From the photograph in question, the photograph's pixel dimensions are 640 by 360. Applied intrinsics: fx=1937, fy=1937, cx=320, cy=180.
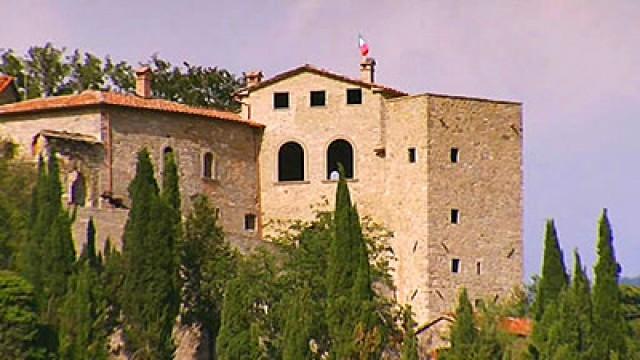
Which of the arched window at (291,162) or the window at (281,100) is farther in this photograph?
the arched window at (291,162)

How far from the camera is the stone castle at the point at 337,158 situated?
164 feet

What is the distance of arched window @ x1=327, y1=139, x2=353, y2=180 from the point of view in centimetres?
5334

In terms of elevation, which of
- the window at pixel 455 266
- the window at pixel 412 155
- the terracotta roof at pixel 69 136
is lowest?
the window at pixel 455 266

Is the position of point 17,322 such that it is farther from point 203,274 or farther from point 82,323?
point 203,274

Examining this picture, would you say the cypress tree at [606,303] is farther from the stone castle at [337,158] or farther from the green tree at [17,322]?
the green tree at [17,322]

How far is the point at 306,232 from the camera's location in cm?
5006

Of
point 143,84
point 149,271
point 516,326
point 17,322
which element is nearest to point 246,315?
point 149,271

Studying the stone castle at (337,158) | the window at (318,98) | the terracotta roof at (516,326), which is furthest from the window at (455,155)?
the terracotta roof at (516,326)

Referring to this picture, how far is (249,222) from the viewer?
53.2 m

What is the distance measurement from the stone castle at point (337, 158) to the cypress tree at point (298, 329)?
16.8 ft

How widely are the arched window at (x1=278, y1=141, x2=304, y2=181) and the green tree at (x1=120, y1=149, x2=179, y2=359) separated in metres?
8.14

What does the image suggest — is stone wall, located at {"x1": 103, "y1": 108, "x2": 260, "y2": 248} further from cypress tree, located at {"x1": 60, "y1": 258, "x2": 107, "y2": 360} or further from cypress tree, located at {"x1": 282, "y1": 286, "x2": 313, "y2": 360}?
cypress tree, located at {"x1": 60, "y1": 258, "x2": 107, "y2": 360}

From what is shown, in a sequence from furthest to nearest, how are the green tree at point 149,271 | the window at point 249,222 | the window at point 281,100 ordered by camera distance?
the window at point 281,100 → the window at point 249,222 → the green tree at point 149,271

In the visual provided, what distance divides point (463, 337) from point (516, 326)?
442 cm
